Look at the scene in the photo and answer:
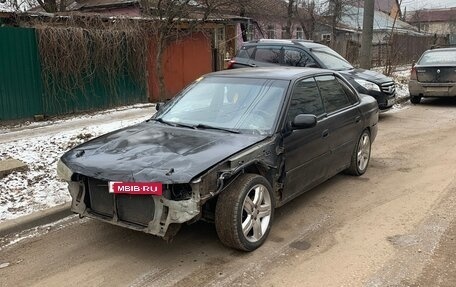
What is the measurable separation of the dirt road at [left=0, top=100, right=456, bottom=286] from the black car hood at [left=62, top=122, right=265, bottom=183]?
0.80 m

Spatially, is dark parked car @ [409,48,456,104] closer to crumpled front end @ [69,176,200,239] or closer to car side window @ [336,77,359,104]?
car side window @ [336,77,359,104]

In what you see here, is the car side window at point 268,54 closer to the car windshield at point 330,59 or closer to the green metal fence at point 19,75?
the car windshield at point 330,59

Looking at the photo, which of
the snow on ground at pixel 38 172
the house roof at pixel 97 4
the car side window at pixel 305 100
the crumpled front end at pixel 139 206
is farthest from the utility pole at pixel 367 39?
the crumpled front end at pixel 139 206

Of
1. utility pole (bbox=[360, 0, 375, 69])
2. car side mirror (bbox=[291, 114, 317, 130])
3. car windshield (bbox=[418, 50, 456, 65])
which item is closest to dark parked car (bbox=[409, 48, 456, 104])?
car windshield (bbox=[418, 50, 456, 65])

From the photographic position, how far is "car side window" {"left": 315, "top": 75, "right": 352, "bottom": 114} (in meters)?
5.52

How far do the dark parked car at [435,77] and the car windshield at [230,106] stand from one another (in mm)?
9767

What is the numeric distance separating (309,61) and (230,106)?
590 cm

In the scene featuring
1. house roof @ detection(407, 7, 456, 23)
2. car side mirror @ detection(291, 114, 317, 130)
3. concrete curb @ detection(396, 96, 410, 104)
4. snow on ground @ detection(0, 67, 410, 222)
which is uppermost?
house roof @ detection(407, 7, 456, 23)

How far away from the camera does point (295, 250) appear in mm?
4176

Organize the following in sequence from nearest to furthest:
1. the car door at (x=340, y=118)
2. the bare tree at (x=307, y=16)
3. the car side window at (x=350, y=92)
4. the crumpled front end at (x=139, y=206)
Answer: the crumpled front end at (x=139, y=206)
the car door at (x=340, y=118)
the car side window at (x=350, y=92)
the bare tree at (x=307, y=16)

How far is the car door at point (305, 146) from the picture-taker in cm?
466

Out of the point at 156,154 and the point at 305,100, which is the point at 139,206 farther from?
the point at 305,100

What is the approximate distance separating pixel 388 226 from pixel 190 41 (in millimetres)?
10736

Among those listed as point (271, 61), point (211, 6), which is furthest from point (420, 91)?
point (211, 6)
